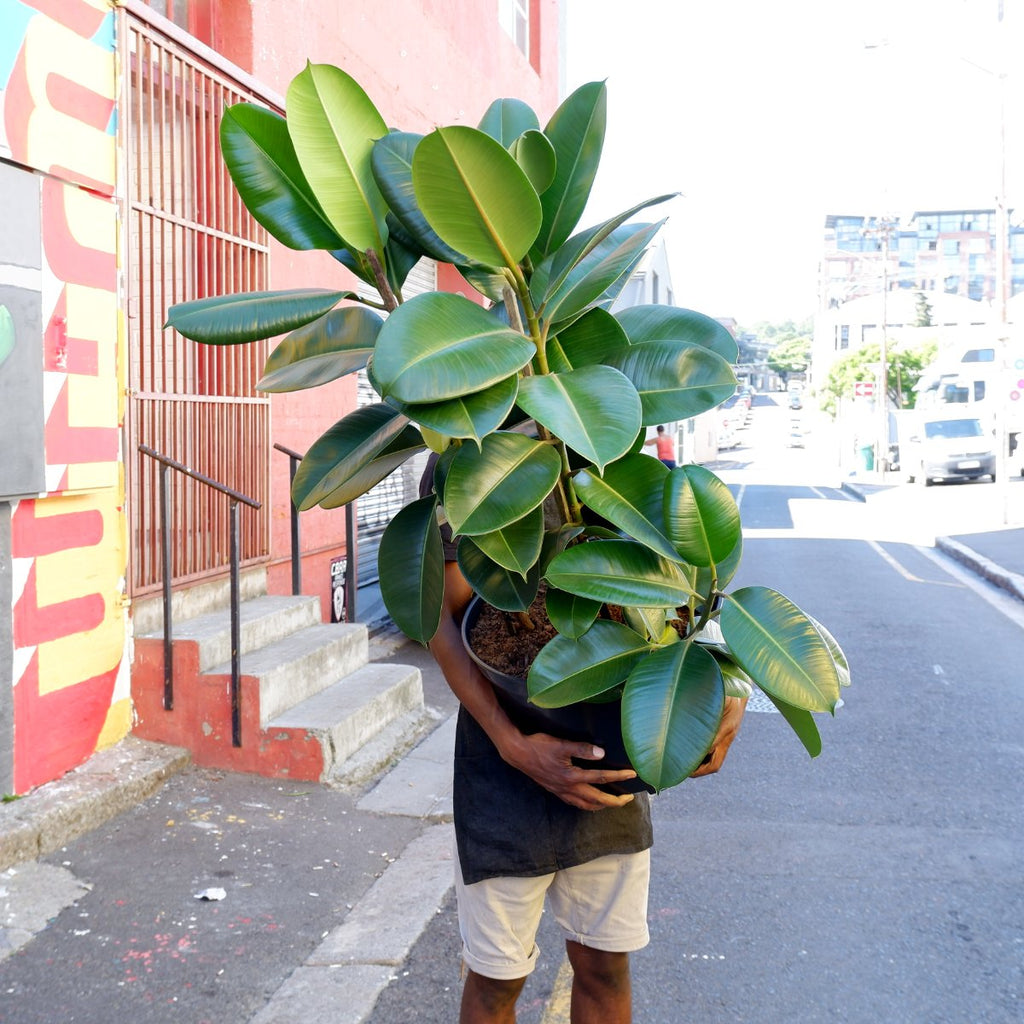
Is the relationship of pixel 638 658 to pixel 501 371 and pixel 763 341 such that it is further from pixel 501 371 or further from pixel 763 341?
pixel 763 341

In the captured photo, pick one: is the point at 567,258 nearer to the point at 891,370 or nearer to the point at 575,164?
the point at 575,164

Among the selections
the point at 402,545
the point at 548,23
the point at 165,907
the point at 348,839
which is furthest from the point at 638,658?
the point at 548,23

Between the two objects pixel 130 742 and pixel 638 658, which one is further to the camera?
pixel 130 742

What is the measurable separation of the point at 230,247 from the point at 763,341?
658 feet

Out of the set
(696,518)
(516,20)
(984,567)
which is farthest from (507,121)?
(984,567)

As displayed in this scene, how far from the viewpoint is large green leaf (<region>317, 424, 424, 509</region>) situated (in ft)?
6.78

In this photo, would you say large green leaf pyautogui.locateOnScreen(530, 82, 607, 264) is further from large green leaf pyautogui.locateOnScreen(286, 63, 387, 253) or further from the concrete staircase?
the concrete staircase

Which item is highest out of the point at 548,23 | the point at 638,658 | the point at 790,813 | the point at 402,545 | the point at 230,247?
the point at 548,23

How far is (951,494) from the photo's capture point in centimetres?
2620

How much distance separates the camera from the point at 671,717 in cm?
185

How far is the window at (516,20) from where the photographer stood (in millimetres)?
12273

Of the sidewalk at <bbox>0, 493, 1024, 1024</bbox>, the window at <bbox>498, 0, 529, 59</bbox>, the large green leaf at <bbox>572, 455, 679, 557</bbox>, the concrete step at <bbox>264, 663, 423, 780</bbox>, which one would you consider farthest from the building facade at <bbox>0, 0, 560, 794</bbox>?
the window at <bbox>498, 0, 529, 59</bbox>

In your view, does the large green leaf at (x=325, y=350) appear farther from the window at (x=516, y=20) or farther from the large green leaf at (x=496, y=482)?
the window at (x=516, y=20)

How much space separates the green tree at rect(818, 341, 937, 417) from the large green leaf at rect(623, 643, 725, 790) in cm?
5110
